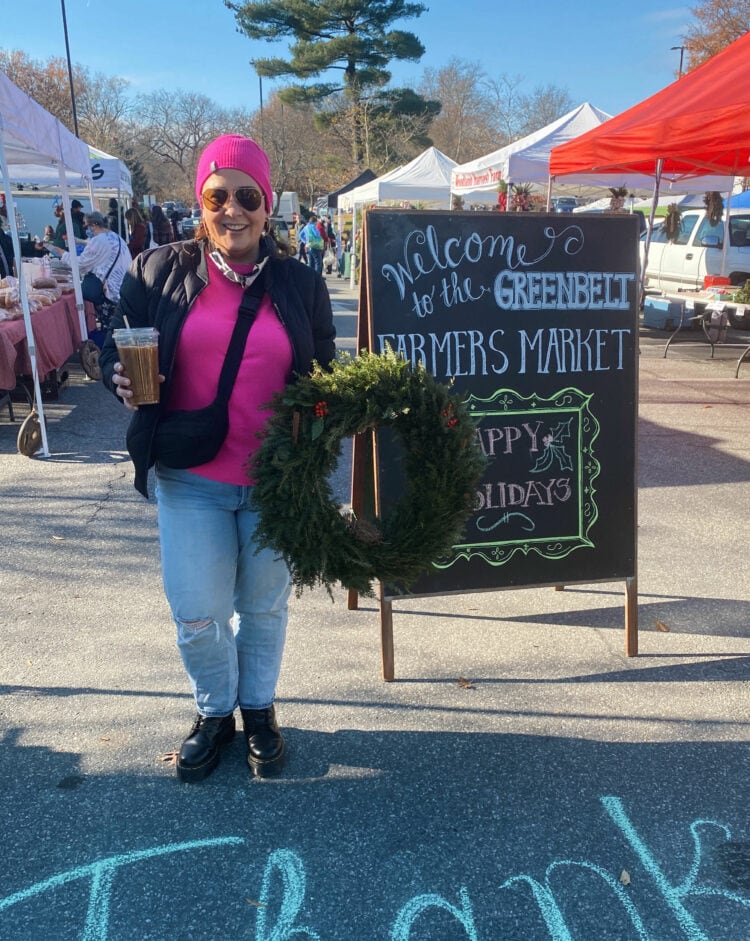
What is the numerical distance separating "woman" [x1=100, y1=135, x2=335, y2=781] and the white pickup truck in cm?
1331

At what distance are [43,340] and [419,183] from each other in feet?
41.7

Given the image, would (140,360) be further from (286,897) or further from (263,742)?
(286,897)

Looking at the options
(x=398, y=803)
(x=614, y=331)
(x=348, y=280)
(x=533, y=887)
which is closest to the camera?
(x=533, y=887)

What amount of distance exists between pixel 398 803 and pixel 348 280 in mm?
22240

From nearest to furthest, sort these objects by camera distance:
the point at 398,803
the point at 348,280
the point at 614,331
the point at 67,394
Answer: the point at 398,803, the point at 614,331, the point at 67,394, the point at 348,280

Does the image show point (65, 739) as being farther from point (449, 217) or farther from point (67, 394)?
point (67, 394)

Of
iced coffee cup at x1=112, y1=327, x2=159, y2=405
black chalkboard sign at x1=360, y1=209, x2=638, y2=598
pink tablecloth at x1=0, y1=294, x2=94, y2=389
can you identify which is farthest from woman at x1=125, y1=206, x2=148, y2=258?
iced coffee cup at x1=112, y1=327, x2=159, y2=405

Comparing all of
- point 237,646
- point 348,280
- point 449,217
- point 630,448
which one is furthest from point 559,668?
point 348,280

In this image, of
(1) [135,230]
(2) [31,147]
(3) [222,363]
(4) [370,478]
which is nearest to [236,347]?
(3) [222,363]

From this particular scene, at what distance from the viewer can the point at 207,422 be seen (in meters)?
2.31

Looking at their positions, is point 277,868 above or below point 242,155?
below

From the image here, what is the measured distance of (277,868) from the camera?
7.30ft

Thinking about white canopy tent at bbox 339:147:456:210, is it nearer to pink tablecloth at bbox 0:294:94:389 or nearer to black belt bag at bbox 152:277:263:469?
pink tablecloth at bbox 0:294:94:389

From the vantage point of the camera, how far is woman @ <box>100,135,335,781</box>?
90.7 inches
